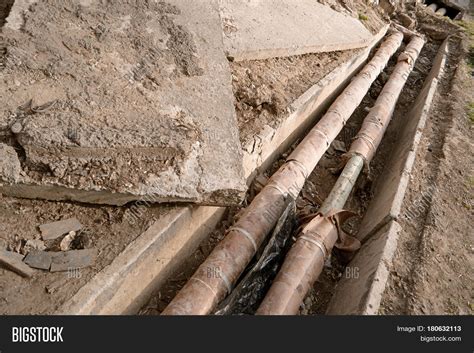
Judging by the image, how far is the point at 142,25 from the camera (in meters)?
5.00

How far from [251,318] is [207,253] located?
119 centimetres

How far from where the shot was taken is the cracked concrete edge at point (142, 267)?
10.6ft

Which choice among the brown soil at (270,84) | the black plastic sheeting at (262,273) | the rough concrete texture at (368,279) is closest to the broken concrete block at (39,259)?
the black plastic sheeting at (262,273)

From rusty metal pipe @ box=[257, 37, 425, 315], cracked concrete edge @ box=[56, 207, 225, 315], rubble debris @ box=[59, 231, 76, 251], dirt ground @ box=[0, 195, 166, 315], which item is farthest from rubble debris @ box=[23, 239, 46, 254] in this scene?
rusty metal pipe @ box=[257, 37, 425, 315]

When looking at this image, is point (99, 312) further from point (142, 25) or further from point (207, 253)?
point (142, 25)

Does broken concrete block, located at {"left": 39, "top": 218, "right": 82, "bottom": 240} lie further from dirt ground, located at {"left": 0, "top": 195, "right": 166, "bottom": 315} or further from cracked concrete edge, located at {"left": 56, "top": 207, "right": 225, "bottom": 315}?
cracked concrete edge, located at {"left": 56, "top": 207, "right": 225, "bottom": 315}

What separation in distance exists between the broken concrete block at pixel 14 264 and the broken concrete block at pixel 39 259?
4cm

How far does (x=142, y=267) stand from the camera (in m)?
3.66

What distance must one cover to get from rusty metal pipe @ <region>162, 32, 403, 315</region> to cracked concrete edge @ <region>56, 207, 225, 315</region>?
33 centimetres

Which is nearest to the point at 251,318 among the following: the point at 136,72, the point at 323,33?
the point at 136,72

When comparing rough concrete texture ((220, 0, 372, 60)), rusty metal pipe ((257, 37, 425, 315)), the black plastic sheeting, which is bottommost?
the black plastic sheeting

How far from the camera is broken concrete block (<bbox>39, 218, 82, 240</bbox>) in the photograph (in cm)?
353

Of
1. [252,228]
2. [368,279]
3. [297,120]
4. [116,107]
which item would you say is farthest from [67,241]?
[297,120]

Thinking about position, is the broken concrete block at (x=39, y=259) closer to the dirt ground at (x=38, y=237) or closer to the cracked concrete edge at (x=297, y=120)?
the dirt ground at (x=38, y=237)
